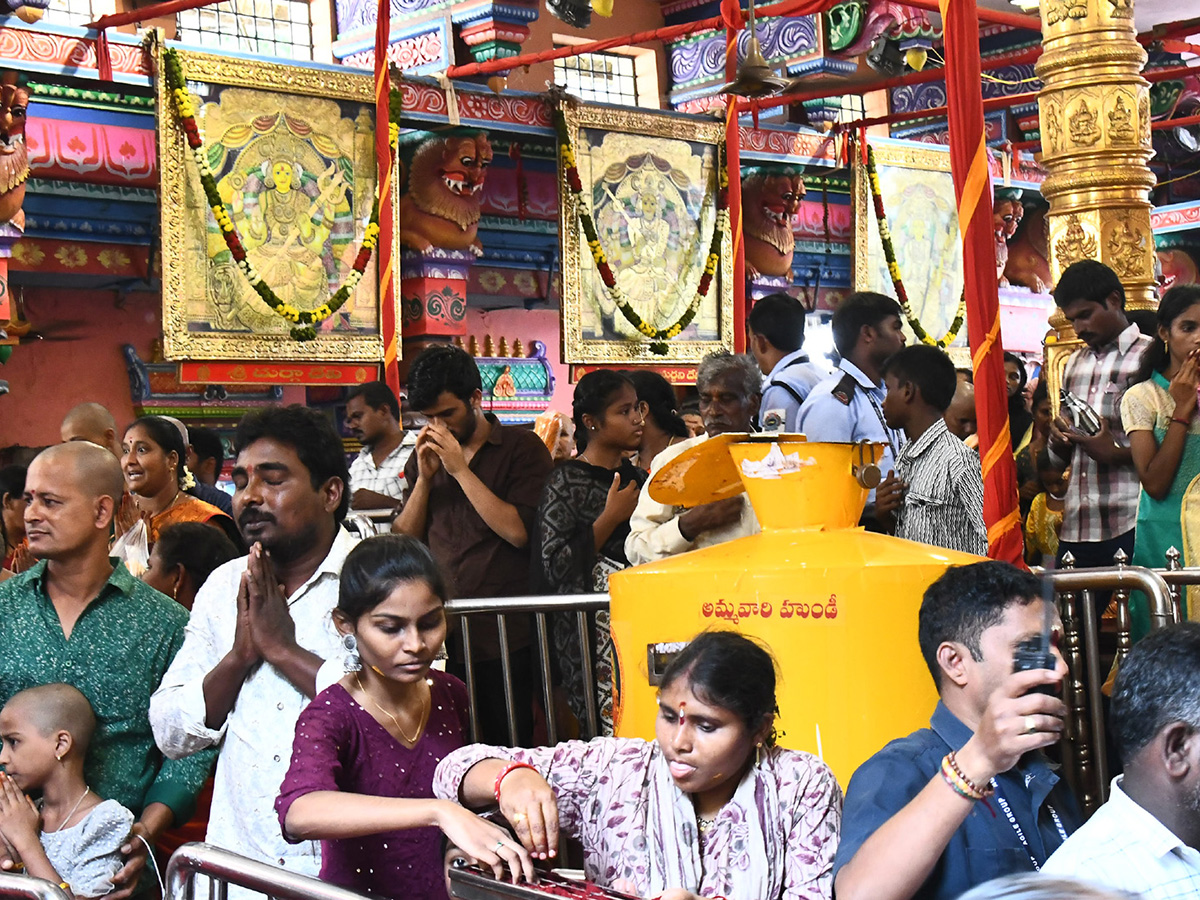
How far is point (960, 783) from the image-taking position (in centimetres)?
199

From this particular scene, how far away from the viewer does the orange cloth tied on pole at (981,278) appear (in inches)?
165

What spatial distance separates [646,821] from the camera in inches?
94.0

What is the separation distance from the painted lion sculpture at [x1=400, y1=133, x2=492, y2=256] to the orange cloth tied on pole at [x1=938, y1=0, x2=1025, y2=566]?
5966mm

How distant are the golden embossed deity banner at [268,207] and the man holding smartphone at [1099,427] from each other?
4980mm

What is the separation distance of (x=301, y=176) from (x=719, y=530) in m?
6.34

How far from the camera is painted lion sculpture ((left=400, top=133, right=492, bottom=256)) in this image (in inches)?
397

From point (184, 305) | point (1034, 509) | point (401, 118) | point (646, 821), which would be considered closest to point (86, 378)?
point (184, 305)

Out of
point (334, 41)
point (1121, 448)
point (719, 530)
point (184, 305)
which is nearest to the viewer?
point (719, 530)

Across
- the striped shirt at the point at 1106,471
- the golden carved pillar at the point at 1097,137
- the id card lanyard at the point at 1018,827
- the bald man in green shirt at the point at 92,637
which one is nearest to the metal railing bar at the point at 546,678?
the bald man in green shirt at the point at 92,637

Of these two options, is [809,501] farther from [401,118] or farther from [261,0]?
[261,0]

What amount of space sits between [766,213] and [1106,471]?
24.8 ft

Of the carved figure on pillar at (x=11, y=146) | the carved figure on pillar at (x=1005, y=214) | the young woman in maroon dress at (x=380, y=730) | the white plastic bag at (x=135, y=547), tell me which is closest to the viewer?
the young woman in maroon dress at (x=380, y=730)

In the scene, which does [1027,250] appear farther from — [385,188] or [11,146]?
[11,146]

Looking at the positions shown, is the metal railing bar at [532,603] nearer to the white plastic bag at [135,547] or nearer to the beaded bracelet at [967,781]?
the white plastic bag at [135,547]
